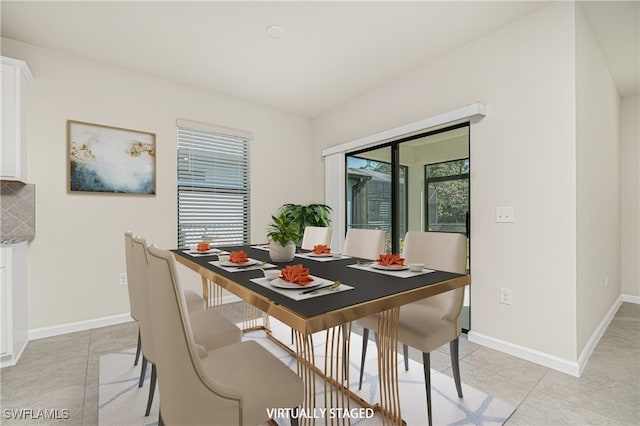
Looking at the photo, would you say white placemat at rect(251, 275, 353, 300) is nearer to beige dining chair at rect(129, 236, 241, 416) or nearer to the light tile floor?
beige dining chair at rect(129, 236, 241, 416)

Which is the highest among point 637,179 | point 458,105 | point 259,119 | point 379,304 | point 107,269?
point 259,119

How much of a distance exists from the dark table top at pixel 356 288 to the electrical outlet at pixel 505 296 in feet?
4.27

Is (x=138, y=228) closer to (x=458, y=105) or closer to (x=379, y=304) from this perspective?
(x=379, y=304)

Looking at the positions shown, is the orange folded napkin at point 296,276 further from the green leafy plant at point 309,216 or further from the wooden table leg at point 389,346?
the green leafy plant at point 309,216

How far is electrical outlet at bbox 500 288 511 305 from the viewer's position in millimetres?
2414

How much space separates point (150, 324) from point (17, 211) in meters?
2.23

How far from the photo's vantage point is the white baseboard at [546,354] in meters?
2.07

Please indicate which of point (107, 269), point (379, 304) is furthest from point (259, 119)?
point (379, 304)

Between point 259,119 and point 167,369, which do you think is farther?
point 259,119

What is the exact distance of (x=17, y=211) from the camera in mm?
2582

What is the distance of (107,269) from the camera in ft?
10.0

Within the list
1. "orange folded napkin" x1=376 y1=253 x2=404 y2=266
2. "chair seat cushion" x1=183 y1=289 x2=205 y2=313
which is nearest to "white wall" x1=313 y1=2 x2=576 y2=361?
"orange folded napkin" x1=376 y1=253 x2=404 y2=266

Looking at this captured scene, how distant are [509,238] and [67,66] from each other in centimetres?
422

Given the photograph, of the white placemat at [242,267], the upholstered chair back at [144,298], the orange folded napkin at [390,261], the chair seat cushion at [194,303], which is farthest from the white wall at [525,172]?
the upholstered chair back at [144,298]
